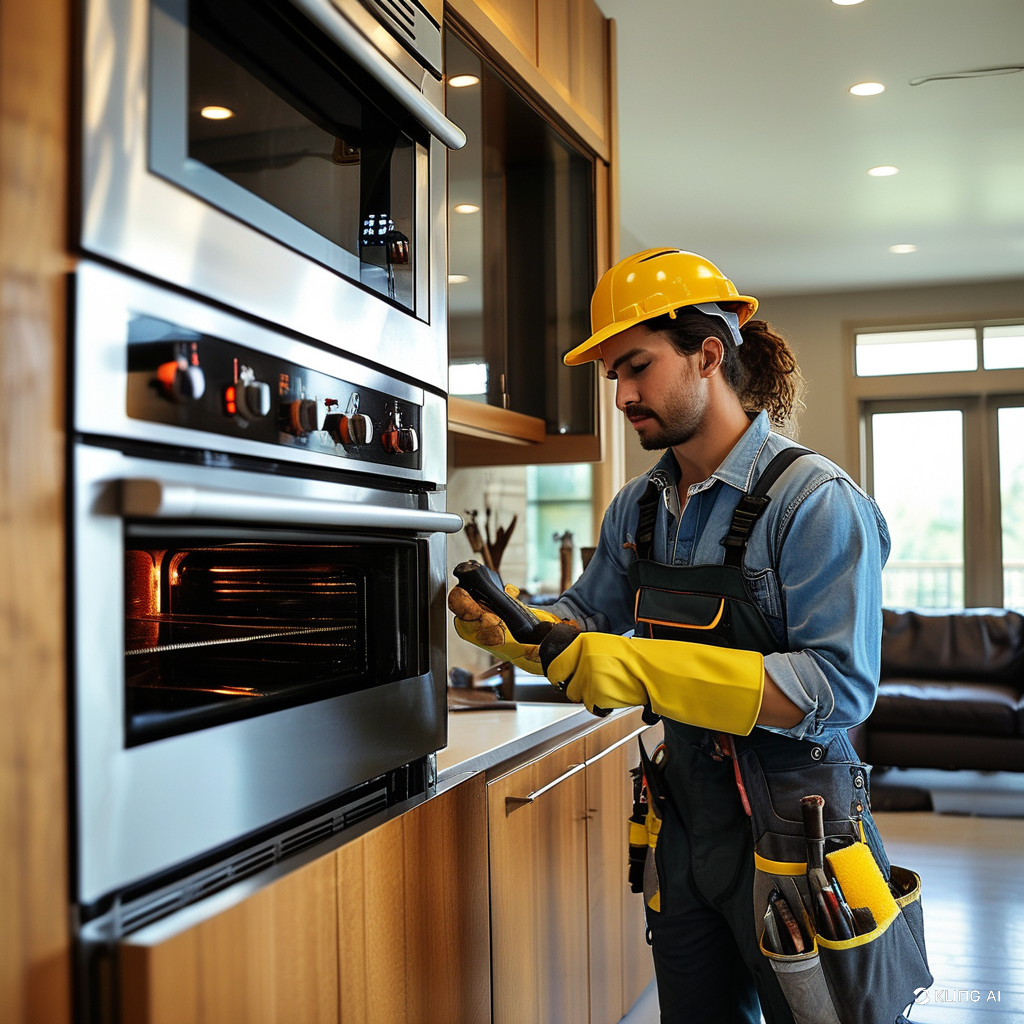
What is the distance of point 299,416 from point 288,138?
13.0 inches

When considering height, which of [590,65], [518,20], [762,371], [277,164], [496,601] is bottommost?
[496,601]

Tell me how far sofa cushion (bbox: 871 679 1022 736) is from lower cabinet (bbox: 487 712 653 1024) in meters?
2.73

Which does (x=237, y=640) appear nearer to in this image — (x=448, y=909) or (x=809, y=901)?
(x=448, y=909)

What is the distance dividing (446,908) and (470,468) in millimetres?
1836

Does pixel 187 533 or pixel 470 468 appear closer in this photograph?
pixel 187 533

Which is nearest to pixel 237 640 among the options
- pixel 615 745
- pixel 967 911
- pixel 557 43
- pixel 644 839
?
pixel 644 839

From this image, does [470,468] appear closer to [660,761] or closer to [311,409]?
[660,761]

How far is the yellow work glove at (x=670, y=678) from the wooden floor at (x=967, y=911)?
1547 mm

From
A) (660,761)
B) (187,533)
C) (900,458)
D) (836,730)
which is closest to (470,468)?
(660,761)

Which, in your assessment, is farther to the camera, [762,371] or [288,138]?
[762,371]

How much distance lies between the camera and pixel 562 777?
1969 millimetres

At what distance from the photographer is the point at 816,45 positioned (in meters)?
3.28

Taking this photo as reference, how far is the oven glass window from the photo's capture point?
4.11 feet

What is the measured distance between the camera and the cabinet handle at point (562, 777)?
1.73 meters
